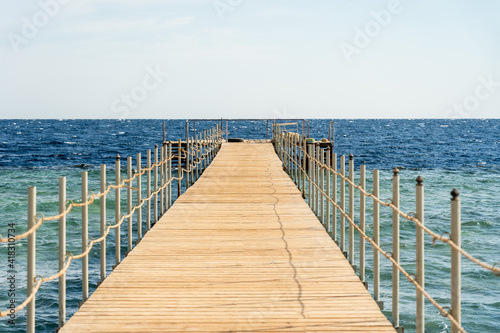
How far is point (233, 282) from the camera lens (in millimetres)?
6109

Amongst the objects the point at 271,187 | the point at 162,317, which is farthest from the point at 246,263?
the point at 271,187

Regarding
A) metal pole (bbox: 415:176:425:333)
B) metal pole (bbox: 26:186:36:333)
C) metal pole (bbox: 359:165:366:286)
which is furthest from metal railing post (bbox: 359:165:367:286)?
metal pole (bbox: 26:186:36:333)

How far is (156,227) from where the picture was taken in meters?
9.23

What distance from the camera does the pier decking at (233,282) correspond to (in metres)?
4.93

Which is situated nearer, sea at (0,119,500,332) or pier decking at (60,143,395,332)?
pier decking at (60,143,395,332)

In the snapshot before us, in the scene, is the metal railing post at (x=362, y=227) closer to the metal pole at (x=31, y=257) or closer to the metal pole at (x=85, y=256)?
the metal pole at (x=85, y=256)

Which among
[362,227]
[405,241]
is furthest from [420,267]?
[405,241]

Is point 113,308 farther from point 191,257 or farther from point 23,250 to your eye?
point 23,250

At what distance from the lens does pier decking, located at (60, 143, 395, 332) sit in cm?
493

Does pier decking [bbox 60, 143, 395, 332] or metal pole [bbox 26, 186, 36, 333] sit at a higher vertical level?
metal pole [bbox 26, 186, 36, 333]

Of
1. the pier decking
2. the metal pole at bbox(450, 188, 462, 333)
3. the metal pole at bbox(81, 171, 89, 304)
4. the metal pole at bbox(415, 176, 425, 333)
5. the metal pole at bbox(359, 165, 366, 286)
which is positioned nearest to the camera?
the metal pole at bbox(450, 188, 462, 333)

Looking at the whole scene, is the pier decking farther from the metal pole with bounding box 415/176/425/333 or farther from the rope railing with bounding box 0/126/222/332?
the rope railing with bounding box 0/126/222/332

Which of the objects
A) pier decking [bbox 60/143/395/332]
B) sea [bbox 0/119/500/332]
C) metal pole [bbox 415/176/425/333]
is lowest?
sea [bbox 0/119/500/332]

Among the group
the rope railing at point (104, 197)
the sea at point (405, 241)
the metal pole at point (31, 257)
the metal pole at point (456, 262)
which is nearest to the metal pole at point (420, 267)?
the metal pole at point (456, 262)
